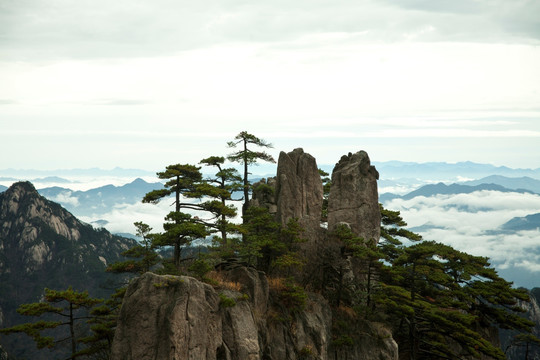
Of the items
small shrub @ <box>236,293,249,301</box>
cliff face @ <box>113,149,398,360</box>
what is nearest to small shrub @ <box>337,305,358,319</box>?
cliff face @ <box>113,149,398,360</box>

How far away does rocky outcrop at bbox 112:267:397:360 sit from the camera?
2678 cm

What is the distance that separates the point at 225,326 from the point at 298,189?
66.8ft

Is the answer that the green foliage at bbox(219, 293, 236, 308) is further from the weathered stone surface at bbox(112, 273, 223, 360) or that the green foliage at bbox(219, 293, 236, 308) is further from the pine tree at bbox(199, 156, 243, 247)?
the pine tree at bbox(199, 156, 243, 247)

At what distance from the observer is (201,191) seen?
38.6m

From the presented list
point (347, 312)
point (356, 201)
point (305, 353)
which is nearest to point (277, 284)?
point (305, 353)

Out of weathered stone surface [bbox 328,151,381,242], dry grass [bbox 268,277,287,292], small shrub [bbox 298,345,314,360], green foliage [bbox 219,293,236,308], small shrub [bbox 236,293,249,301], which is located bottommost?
small shrub [bbox 298,345,314,360]

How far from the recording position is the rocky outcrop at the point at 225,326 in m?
26.8

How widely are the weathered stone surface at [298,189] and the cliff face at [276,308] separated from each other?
0.11 m

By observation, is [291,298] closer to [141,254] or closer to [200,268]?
[200,268]

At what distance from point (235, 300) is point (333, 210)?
66.1 ft

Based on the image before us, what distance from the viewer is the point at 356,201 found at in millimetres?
48656

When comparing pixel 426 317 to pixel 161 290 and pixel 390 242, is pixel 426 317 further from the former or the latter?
pixel 161 290

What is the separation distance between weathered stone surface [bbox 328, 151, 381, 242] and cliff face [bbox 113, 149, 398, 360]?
0.11 m

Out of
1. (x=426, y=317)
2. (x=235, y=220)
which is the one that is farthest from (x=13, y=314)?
(x=426, y=317)
